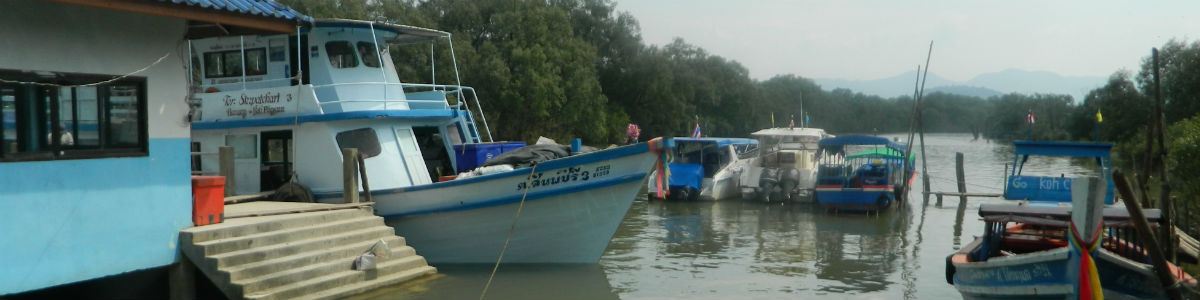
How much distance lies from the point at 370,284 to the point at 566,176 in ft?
10.3

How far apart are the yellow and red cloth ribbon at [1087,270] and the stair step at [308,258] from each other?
7.88 meters

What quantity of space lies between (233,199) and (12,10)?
4615mm

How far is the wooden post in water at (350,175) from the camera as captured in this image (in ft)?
38.8

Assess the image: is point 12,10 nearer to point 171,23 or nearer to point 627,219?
point 171,23

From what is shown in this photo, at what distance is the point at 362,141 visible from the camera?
518 inches

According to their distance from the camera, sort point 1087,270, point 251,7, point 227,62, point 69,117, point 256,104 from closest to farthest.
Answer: point 1087,270 < point 69,117 < point 251,7 < point 256,104 < point 227,62

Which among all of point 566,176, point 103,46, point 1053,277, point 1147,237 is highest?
point 103,46

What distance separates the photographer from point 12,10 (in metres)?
7.96

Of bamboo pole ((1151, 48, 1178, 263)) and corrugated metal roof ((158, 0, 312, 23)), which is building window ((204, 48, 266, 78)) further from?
bamboo pole ((1151, 48, 1178, 263))

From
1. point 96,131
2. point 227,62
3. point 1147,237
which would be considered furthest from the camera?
point 227,62

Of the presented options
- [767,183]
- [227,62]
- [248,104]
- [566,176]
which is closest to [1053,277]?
[566,176]

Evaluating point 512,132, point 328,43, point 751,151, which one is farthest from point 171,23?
point 512,132

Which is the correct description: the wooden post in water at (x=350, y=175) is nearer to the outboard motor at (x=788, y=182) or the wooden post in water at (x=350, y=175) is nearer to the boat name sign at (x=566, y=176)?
the boat name sign at (x=566, y=176)

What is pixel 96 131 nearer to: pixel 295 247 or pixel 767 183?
pixel 295 247
